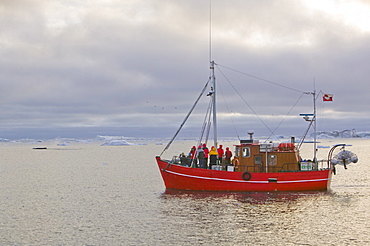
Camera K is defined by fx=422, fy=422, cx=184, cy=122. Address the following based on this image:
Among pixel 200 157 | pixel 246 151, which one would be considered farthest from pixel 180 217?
pixel 246 151

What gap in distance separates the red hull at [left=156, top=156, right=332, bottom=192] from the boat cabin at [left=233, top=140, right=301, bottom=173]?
929 mm

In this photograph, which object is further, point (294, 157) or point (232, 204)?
point (294, 157)

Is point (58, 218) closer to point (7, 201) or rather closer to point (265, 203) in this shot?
point (7, 201)

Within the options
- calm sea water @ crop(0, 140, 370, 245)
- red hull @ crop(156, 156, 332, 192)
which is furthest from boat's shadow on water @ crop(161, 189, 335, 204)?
red hull @ crop(156, 156, 332, 192)

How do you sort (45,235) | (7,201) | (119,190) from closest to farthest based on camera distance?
1. (45,235)
2. (7,201)
3. (119,190)

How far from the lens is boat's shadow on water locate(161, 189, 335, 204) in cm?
2633

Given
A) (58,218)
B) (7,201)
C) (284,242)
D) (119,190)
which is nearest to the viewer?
(284,242)

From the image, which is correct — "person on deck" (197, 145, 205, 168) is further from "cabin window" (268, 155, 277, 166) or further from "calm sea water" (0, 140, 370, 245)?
"cabin window" (268, 155, 277, 166)

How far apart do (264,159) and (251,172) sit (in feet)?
4.75

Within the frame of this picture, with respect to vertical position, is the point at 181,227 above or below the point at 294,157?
below

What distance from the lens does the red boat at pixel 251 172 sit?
92.0 ft

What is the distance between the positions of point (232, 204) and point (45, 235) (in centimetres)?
1088

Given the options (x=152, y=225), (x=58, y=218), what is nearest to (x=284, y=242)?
(x=152, y=225)

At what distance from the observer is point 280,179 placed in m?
28.0
